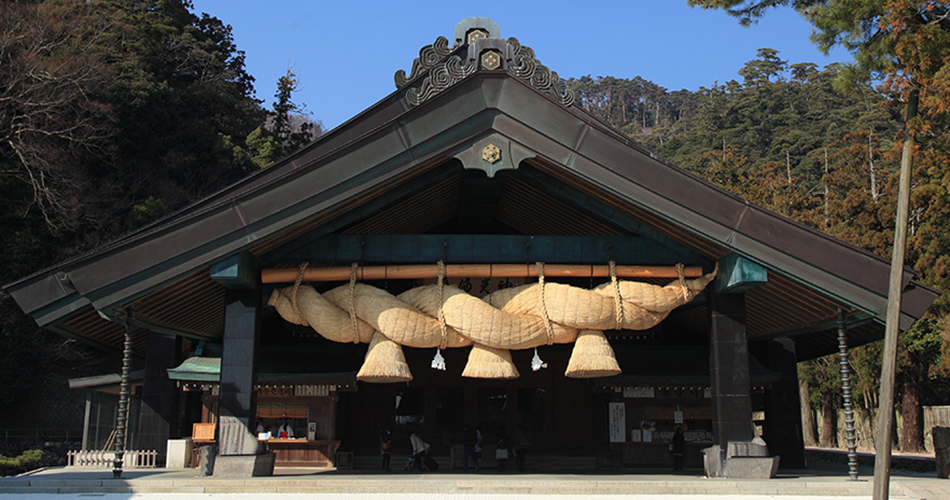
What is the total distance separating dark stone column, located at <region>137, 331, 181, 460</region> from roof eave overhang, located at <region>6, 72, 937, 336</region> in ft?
24.3

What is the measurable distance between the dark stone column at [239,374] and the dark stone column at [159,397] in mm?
7358

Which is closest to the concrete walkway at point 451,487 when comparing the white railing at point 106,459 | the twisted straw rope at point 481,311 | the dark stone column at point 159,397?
the twisted straw rope at point 481,311

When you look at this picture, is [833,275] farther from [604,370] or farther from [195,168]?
[195,168]

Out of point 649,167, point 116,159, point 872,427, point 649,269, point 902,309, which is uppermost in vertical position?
point 116,159

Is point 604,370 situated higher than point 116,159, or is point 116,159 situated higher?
point 116,159

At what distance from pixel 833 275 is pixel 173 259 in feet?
32.8

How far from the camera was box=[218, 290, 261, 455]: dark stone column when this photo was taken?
11.7 meters

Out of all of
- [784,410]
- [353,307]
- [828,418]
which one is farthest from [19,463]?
[828,418]

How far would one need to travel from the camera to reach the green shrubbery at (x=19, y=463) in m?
18.0

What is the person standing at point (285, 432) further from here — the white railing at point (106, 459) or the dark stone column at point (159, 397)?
the white railing at point (106, 459)

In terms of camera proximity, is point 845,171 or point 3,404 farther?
point 845,171

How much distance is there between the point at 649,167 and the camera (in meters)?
11.7

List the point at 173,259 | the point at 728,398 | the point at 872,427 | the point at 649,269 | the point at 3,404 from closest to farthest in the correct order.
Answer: the point at 173,259, the point at 728,398, the point at 649,269, the point at 3,404, the point at 872,427

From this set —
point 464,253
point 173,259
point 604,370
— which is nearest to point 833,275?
point 604,370
